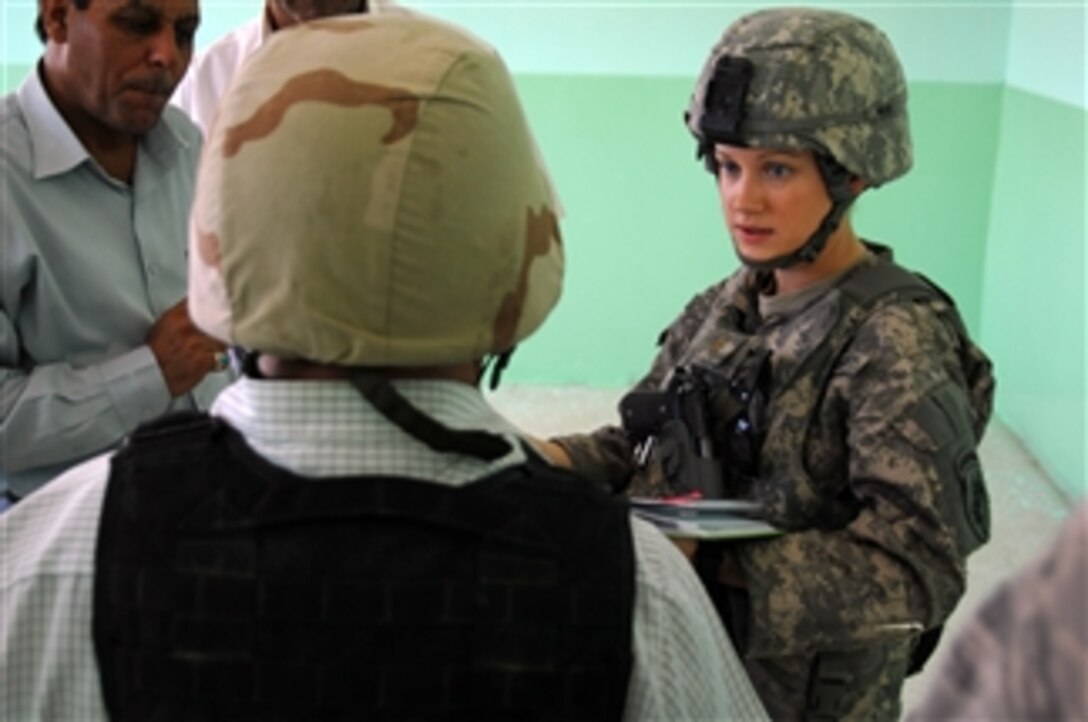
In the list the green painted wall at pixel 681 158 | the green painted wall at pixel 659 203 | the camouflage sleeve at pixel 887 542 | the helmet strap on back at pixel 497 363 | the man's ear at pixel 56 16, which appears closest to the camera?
the helmet strap on back at pixel 497 363

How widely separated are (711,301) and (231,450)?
94 centimetres

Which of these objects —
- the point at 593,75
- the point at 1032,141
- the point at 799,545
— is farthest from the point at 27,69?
the point at 799,545

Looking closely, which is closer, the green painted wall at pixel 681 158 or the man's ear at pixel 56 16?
the man's ear at pixel 56 16

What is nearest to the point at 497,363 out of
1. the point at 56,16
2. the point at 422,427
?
the point at 422,427

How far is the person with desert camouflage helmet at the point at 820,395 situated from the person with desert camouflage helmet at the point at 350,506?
499 millimetres

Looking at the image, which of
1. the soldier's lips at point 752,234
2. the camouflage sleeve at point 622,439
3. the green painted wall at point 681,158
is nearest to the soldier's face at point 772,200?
the soldier's lips at point 752,234

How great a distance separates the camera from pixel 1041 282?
12.8 feet

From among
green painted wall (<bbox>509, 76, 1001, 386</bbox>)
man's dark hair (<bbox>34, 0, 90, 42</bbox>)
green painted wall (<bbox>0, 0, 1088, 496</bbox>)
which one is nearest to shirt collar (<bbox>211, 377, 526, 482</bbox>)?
man's dark hair (<bbox>34, 0, 90, 42</bbox>)

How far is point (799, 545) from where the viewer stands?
1.36 m

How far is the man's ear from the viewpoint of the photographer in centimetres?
Result: 167

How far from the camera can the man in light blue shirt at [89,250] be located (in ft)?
5.21

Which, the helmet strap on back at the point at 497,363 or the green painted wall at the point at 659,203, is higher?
the helmet strap on back at the point at 497,363

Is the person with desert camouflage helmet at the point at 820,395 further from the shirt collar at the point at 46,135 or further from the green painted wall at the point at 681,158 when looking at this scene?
the green painted wall at the point at 681,158

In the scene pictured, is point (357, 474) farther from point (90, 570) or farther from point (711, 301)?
point (711, 301)
